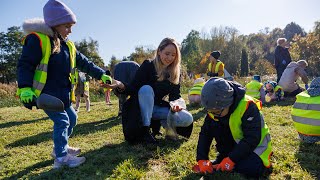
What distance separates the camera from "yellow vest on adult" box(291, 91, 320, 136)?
12.8 ft

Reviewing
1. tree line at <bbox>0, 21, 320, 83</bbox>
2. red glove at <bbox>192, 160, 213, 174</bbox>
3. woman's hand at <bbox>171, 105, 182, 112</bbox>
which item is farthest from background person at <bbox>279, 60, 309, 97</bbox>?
tree line at <bbox>0, 21, 320, 83</bbox>

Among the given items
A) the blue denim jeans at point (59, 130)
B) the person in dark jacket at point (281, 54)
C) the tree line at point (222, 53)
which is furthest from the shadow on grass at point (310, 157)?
the tree line at point (222, 53)

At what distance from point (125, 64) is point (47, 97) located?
12.7ft

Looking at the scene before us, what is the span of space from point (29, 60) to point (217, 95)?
1981 millimetres

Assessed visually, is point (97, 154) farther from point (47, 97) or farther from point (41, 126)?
point (41, 126)

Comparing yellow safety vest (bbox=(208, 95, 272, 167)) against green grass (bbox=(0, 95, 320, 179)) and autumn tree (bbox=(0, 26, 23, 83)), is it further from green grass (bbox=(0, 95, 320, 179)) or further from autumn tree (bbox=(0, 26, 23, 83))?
autumn tree (bbox=(0, 26, 23, 83))

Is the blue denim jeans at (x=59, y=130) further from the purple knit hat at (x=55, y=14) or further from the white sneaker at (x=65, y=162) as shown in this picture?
the purple knit hat at (x=55, y=14)

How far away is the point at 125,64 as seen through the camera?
7027mm

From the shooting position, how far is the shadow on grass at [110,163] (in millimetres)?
3346

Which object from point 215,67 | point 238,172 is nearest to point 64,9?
point 238,172

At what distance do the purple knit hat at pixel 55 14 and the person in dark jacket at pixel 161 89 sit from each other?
110 cm

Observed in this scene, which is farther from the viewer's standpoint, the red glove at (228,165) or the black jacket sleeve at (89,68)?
the black jacket sleeve at (89,68)

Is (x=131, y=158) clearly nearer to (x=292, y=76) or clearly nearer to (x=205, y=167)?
(x=205, y=167)

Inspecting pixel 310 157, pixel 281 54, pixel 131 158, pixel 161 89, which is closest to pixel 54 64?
pixel 131 158
